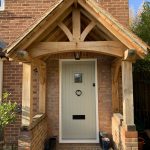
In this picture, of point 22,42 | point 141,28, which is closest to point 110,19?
point 22,42

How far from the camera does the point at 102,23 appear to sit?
5414 millimetres

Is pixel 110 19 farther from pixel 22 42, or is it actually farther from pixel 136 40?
pixel 22 42

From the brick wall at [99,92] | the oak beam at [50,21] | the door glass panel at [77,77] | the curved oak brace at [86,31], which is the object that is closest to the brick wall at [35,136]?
the brick wall at [99,92]

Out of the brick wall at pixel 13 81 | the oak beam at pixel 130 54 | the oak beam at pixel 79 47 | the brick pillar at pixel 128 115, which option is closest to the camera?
the oak beam at pixel 130 54

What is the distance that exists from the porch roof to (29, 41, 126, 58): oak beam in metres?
0.26

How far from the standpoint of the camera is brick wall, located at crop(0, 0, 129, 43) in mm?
7969

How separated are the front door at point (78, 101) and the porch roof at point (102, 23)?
9.01 ft

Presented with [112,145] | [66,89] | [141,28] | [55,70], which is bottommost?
[112,145]

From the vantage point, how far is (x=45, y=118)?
7539 mm

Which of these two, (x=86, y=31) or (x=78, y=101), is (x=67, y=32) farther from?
(x=78, y=101)

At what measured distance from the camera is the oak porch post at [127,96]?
544 centimetres

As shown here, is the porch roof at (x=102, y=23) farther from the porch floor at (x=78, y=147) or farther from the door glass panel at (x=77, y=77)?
the porch floor at (x=78, y=147)

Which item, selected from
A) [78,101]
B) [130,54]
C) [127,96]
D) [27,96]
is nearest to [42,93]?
[78,101]

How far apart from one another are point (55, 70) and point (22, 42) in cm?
267
